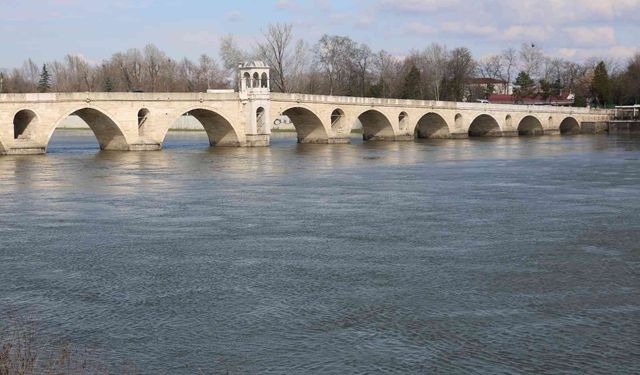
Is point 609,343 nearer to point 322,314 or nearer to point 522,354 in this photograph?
point 522,354

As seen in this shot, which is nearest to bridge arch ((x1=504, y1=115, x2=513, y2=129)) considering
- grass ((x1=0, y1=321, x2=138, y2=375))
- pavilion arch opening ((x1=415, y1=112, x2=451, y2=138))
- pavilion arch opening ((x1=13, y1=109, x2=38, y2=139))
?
pavilion arch opening ((x1=415, y1=112, x2=451, y2=138))

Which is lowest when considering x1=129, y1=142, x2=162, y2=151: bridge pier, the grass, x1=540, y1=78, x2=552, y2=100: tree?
the grass

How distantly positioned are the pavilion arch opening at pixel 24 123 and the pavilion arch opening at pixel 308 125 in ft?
58.1

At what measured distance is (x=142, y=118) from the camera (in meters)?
46.9

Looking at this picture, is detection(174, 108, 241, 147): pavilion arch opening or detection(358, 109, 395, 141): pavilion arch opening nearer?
detection(174, 108, 241, 147): pavilion arch opening

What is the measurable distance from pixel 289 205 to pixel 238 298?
389 inches

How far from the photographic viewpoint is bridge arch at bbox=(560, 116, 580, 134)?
81.3m

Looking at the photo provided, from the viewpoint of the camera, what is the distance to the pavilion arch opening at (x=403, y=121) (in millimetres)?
63219

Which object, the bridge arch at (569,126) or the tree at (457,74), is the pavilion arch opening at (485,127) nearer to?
the bridge arch at (569,126)

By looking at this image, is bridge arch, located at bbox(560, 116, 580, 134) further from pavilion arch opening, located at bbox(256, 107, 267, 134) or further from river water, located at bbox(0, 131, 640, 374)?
river water, located at bbox(0, 131, 640, 374)

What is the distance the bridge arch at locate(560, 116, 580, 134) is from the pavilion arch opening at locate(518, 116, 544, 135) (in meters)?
4.89

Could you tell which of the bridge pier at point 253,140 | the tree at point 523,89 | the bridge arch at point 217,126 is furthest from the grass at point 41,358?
the tree at point 523,89

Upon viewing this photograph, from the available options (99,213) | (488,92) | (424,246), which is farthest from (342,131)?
(488,92)

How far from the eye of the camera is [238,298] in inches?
462
